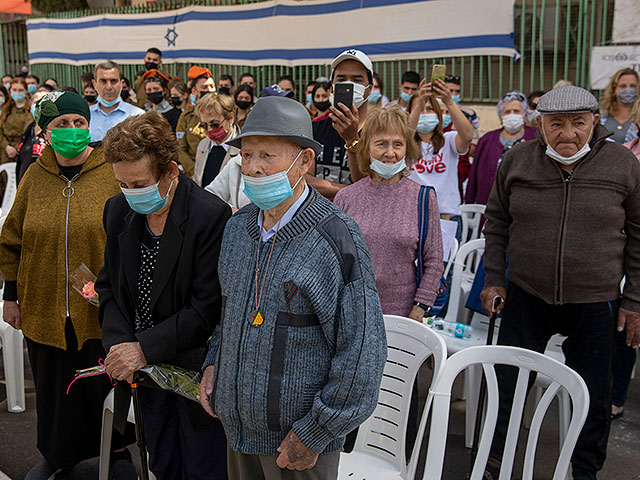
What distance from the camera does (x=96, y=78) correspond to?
18.8 ft

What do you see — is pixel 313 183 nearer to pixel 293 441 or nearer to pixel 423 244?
pixel 423 244

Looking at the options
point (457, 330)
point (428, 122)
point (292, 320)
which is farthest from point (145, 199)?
point (428, 122)

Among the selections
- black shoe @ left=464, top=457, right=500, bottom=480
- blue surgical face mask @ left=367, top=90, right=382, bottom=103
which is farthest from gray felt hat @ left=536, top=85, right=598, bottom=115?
blue surgical face mask @ left=367, top=90, right=382, bottom=103

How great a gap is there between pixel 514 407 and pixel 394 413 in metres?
0.52

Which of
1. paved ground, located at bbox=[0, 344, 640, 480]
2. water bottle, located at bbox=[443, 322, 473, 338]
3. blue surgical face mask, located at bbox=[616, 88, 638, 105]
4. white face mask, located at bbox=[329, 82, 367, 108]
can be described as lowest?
paved ground, located at bbox=[0, 344, 640, 480]

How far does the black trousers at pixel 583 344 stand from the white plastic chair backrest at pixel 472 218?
2.53m

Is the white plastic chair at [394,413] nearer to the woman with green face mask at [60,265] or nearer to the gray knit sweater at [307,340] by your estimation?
the gray knit sweater at [307,340]

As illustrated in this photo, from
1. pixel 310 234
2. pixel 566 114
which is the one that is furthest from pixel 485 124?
pixel 310 234

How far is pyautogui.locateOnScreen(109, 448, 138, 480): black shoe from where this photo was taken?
3.43 m

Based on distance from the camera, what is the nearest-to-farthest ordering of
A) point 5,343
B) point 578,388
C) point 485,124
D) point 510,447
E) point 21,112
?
point 578,388
point 510,447
point 5,343
point 485,124
point 21,112

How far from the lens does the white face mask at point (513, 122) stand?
20.0ft

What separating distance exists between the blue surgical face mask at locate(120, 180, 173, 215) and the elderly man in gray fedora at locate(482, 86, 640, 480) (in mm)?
1806

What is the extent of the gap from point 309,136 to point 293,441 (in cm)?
99

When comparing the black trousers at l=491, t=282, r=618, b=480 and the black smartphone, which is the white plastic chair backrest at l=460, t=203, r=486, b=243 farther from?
the black smartphone
